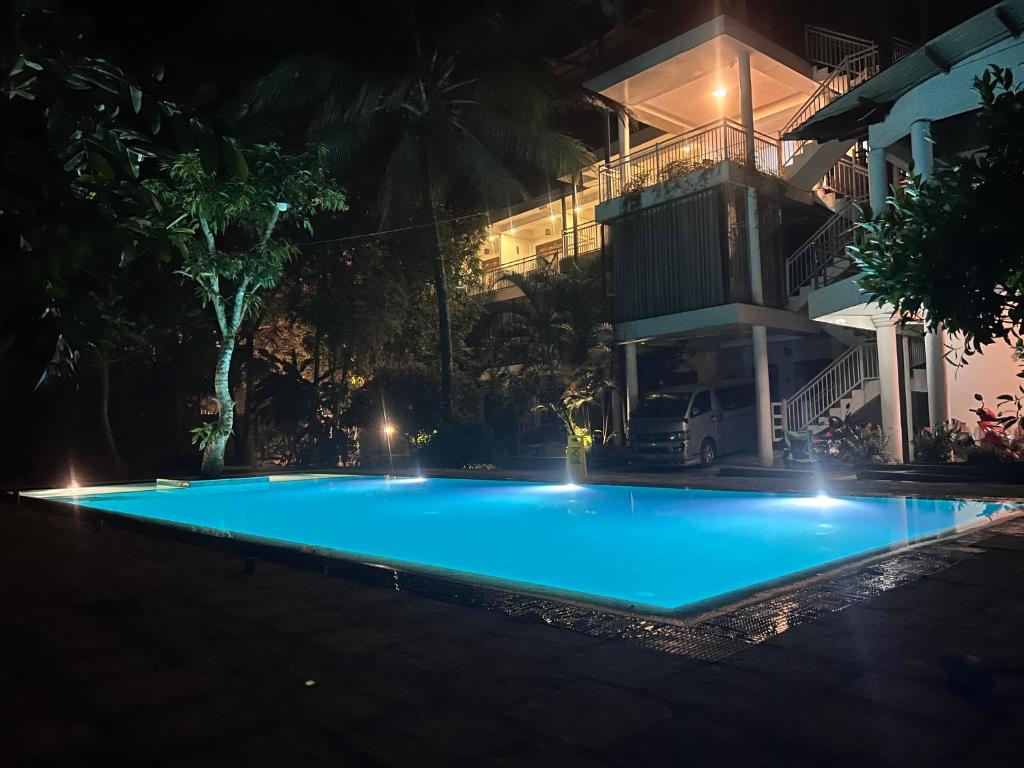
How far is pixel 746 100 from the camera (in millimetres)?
15984

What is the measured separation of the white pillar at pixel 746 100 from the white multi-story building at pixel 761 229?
0.03 meters

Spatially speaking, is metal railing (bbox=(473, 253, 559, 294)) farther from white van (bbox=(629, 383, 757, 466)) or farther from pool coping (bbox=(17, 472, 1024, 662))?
pool coping (bbox=(17, 472, 1024, 662))

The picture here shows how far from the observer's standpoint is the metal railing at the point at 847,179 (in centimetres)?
1769

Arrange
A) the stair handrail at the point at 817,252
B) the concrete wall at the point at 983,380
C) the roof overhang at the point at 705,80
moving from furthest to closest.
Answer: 1. the roof overhang at the point at 705,80
2. the stair handrail at the point at 817,252
3. the concrete wall at the point at 983,380

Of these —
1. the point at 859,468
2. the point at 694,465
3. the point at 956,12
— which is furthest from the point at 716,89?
the point at 859,468

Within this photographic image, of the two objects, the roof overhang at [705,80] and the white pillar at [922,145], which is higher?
the roof overhang at [705,80]

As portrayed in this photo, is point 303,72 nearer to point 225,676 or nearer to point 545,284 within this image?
point 545,284

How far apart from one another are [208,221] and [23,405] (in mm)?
9739

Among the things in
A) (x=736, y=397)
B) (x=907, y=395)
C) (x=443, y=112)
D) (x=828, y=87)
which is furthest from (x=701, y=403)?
(x=443, y=112)

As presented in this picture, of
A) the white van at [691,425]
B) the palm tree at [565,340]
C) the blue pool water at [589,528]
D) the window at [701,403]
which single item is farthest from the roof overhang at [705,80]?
the blue pool water at [589,528]

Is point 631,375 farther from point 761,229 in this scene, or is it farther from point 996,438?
point 996,438

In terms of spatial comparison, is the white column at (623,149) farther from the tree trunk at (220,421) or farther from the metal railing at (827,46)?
the tree trunk at (220,421)

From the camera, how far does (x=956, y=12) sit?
51.7ft

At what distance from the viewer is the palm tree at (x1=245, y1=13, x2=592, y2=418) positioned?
1681cm
